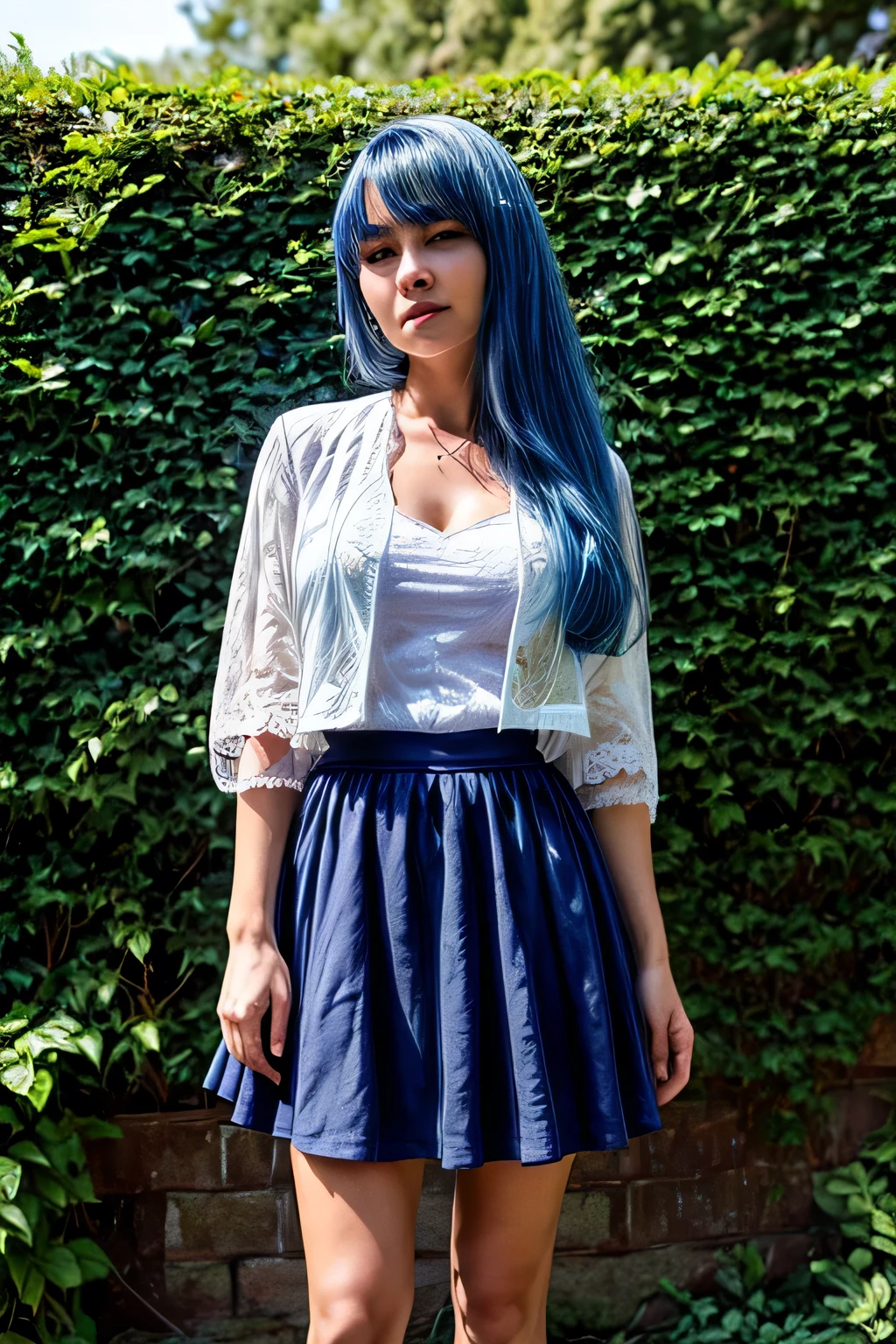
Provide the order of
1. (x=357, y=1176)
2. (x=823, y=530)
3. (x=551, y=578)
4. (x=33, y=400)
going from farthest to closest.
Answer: (x=823, y=530) → (x=33, y=400) → (x=551, y=578) → (x=357, y=1176)

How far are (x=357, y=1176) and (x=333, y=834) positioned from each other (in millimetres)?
444

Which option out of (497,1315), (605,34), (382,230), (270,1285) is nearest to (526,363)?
(382,230)

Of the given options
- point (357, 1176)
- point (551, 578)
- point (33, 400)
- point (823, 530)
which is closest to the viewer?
point (357, 1176)

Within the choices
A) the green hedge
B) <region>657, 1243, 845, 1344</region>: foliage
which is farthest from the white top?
<region>657, 1243, 845, 1344</region>: foliage

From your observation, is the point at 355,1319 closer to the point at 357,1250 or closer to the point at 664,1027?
the point at 357,1250

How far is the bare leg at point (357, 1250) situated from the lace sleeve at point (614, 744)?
2.00 feet

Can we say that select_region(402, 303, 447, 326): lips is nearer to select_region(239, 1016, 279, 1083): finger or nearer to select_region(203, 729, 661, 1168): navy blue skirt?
select_region(203, 729, 661, 1168): navy blue skirt

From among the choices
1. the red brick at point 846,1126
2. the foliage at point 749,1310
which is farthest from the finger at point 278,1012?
the red brick at point 846,1126

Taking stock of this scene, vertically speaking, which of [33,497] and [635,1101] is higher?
[33,497]

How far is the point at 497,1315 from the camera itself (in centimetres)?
159

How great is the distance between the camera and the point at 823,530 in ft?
8.68

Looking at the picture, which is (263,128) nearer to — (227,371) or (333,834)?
(227,371)

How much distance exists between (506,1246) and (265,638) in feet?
3.00

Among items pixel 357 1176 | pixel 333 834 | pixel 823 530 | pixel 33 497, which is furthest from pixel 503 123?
pixel 357 1176
